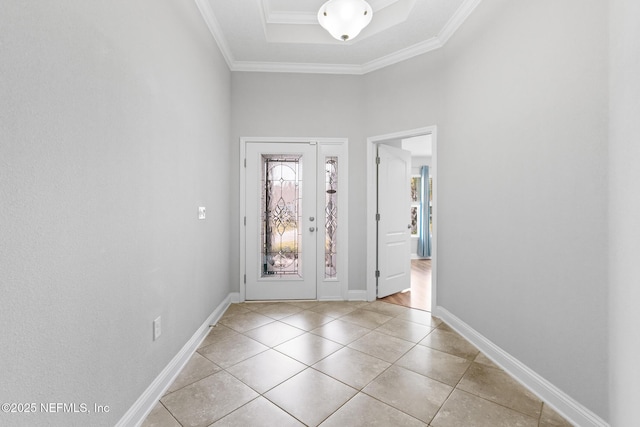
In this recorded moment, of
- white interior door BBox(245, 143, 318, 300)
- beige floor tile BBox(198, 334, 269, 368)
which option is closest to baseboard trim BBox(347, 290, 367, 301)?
white interior door BBox(245, 143, 318, 300)

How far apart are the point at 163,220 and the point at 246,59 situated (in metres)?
2.47

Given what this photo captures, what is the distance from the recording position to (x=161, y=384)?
1.81 metres

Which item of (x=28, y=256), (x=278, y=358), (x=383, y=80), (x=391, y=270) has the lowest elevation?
(x=278, y=358)

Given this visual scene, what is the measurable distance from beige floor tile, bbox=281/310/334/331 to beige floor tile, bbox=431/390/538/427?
141cm

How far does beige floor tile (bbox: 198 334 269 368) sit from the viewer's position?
222cm

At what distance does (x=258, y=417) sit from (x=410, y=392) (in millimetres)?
944

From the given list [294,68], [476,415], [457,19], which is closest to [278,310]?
[476,415]

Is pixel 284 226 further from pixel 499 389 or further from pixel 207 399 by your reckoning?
pixel 499 389

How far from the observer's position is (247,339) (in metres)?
2.59

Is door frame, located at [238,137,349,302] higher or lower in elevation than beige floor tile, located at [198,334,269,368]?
higher

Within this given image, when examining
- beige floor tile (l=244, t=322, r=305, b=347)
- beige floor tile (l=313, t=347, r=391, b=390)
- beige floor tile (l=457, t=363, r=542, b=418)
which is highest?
beige floor tile (l=244, t=322, r=305, b=347)

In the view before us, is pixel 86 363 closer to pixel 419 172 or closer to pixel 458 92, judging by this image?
pixel 458 92

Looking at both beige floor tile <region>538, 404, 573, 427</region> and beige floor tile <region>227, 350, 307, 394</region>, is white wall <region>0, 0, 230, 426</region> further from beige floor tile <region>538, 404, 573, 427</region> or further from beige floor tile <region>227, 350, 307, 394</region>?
beige floor tile <region>538, 404, 573, 427</region>

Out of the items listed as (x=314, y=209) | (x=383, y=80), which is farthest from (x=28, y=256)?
(x=383, y=80)
